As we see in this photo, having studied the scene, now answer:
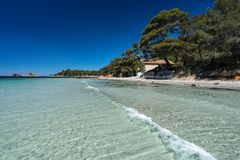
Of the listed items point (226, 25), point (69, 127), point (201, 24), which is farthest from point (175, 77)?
point (69, 127)

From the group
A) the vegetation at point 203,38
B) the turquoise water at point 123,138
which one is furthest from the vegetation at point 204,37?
the turquoise water at point 123,138

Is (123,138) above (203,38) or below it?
below

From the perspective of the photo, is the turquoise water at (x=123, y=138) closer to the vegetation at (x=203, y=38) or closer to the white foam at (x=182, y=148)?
the white foam at (x=182, y=148)

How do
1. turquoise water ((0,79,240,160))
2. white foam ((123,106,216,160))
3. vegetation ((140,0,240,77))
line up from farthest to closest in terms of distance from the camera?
1. vegetation ((140,0,240,77))
2. turquoise water ((0,79,240,160))
3. white foam ((123,106,216,160))

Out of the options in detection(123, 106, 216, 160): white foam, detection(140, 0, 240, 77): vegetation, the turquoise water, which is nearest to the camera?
detection(123, 106, 216, 160): white foam

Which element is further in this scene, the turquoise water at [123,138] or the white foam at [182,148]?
the turquoise water at [123,138]

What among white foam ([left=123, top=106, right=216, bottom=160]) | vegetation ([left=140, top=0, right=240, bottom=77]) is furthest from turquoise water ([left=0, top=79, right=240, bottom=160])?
vegetation ([left=140, top=0, right=240, bottom=77])

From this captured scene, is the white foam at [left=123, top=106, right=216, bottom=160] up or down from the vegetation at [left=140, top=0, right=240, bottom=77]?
down

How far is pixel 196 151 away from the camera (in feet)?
8.11

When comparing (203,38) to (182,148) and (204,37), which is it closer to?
(204,37)

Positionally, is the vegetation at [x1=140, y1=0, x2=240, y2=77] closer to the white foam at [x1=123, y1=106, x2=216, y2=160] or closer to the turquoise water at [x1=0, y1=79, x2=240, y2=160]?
the turquoise water at [x1=0, y1=79, x2=240, y2=160]

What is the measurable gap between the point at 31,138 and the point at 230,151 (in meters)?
3.68

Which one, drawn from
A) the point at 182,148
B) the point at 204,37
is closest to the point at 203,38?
the point at 204,37

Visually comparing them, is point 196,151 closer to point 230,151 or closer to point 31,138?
point 230,151
